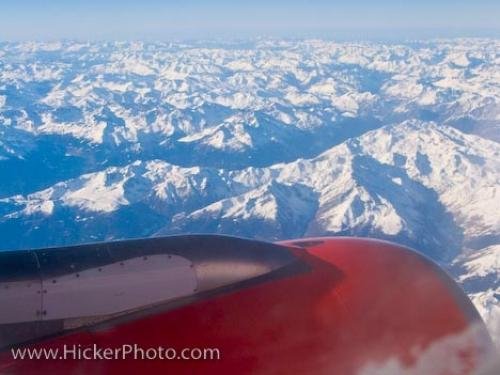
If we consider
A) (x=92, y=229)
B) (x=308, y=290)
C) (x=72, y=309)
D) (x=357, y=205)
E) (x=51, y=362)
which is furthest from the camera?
(x=357, y=205)

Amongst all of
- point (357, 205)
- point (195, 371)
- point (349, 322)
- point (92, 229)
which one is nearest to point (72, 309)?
point (195, 371)

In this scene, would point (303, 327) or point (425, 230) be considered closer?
point (303, 327)

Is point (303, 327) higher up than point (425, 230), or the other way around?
point (425, 230)

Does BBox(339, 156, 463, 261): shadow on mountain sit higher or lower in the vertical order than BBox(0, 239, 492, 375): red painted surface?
higher

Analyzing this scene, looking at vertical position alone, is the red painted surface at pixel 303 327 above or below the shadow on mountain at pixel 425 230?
Answer: below

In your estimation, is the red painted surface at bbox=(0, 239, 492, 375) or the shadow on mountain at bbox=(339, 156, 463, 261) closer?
the red painted surface at bbox=(0, 239, 492, 375)

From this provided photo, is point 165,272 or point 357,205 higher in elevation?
point 357,205

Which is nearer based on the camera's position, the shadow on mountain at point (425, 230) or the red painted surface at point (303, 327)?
the red painted surface at point (303, 327)

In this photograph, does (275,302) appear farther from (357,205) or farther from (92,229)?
(357,205)
